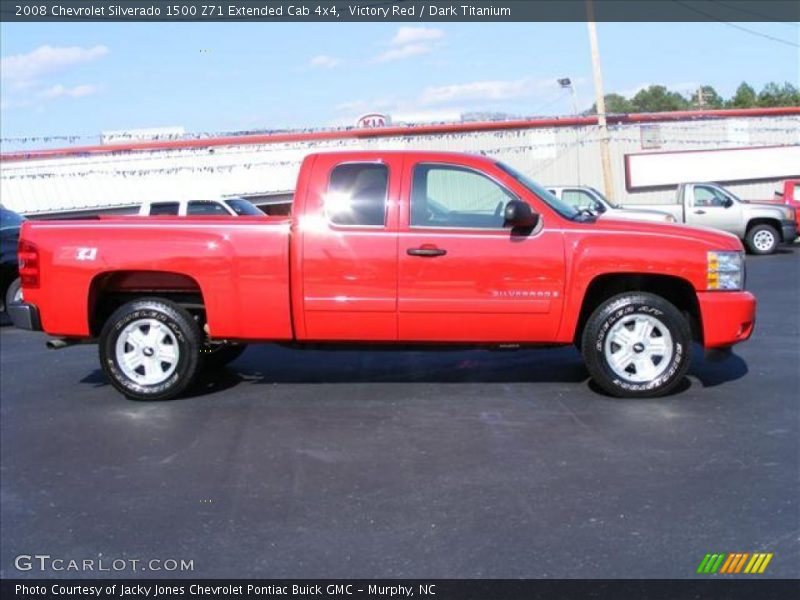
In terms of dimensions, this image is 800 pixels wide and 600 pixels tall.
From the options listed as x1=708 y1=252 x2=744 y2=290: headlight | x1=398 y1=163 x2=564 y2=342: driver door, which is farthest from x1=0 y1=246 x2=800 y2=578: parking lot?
x1=708 y1=252 x2=744 y2=290: headlight

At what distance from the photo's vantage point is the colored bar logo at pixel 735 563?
365 cm

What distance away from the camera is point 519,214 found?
20.2 feet

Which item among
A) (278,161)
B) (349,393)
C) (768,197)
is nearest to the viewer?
(349,393)

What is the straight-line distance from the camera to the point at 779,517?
4.14 metres

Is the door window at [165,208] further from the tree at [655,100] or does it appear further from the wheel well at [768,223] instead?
the tree at [655,100]

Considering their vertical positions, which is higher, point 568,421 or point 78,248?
point 78,248

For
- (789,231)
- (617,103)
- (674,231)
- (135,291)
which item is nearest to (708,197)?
(789,231)

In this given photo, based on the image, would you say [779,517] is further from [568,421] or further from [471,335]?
[471,335]

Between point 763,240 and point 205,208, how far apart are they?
11.5 metres

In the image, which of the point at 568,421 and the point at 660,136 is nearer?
the point at 568,421

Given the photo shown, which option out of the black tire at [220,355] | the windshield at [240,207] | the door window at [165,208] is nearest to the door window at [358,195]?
the black tire at [220,355]

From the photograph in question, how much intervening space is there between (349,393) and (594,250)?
2.11m
